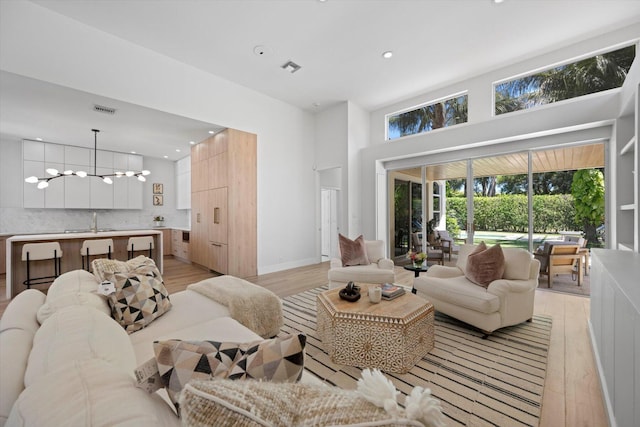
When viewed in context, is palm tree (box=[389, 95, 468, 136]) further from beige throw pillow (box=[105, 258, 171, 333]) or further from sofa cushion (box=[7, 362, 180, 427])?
sofa cushion (box=[7, 362, 180, 427])

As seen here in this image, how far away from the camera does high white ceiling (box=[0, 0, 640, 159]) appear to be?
10.3 feet

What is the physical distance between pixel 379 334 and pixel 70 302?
80.3 inches

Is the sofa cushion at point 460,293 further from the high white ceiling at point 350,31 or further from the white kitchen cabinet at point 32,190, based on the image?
the white kitchen cabinet at point 32,190

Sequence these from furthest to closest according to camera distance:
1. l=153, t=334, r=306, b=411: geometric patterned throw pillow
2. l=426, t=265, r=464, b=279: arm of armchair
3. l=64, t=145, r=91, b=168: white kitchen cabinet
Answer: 1. l=64, t=145, r=91, b=168: white kitchen cabinet
2. l=426, t=265, r=464, b=279: arm of armchair
3. l=153, t=334, r=306, b=411: geometric patterned throw pillow

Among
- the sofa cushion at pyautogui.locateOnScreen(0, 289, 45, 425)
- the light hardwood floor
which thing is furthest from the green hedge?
the sofa cushion at pyautogui.locateOnScreen(0, 289, 45, 425)

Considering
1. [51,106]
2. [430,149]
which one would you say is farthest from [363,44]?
[51,106]

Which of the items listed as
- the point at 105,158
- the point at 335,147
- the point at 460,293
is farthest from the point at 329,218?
the point at 105,158

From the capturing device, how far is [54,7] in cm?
307

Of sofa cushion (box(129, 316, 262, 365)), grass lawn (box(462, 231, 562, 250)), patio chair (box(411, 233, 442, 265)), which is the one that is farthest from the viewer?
patio chair (box(411, 233, 442, 265))

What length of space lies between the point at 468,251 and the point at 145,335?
137 inches

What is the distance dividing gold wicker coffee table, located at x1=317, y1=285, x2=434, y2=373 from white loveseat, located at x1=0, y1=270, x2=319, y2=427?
2.64ft

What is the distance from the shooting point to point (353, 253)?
398cm

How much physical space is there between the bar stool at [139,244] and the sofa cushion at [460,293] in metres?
4.88

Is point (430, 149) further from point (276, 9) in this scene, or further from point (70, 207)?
point (70, 207)
